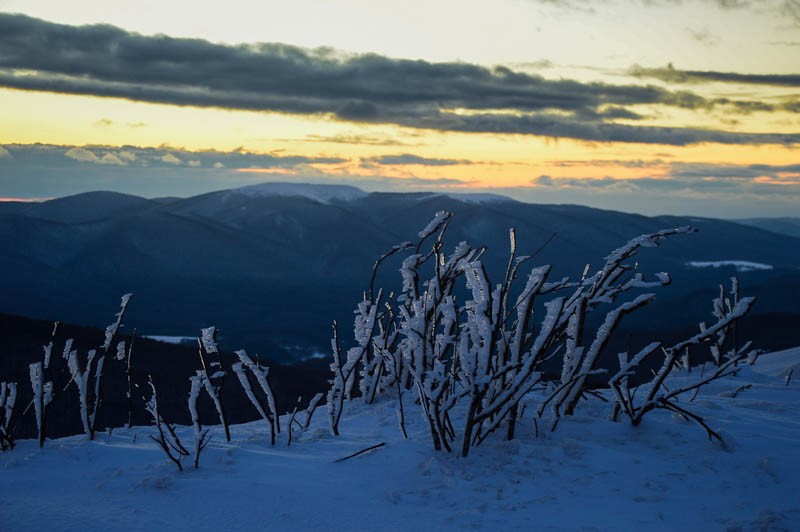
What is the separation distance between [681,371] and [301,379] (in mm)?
23578

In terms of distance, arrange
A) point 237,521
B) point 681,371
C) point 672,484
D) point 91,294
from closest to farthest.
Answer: point 237,521, point 672,484, point 681,371, point 91,294

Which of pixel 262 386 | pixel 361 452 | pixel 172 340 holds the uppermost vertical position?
pixel 262 386

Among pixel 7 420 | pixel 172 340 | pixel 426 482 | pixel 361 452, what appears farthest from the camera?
pixel 172 340

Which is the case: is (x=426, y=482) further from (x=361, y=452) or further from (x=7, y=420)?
(x=7, y=420)

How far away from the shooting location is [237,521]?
3.58 m

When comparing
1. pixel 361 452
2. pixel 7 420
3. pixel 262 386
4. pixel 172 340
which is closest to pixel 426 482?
pixel 361 452

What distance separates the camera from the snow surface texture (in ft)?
11.8

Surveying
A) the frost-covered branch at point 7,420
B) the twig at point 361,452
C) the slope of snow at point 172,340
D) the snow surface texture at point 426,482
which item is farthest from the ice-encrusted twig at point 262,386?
the slope of snow at point 172,340

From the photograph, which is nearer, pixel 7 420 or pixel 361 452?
pixel 361 452

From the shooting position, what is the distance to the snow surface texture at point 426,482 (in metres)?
3.60

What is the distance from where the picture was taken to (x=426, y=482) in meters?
4.14

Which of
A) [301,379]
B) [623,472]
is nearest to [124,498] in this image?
[623,472]

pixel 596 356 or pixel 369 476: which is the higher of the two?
pixel 596 356

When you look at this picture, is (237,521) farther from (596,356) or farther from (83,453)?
(596,356)
